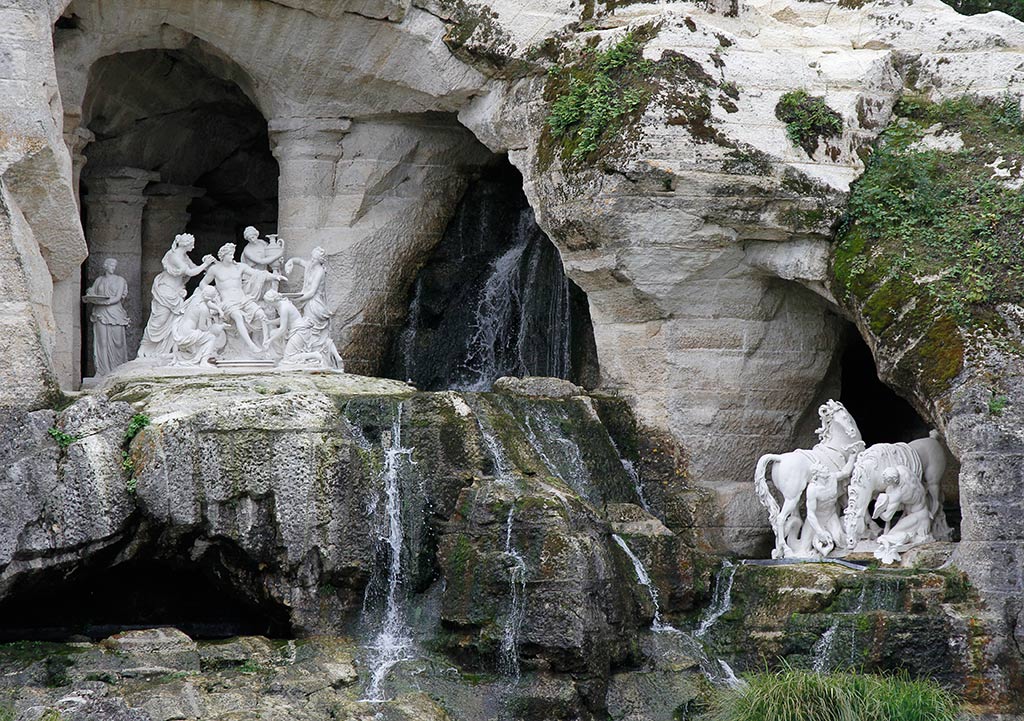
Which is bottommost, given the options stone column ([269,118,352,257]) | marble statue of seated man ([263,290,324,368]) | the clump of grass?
the clump of grass

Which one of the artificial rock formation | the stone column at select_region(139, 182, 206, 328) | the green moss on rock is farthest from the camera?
the stone column at select_region(139, 182, 206, 328)

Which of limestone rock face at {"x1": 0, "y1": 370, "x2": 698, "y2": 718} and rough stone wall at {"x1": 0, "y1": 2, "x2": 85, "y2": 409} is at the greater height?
rough stone wall at {"x1": 0, "y1": 2, "x2": 85, "y2": 409}

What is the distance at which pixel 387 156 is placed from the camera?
19578 millimetres

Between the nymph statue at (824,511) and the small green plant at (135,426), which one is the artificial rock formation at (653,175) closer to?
the small green plant at (135,426)

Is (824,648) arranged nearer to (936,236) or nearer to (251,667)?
(936,236)

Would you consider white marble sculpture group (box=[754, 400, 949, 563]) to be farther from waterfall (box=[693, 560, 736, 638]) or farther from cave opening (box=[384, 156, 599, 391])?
cave opening (box=[384, 156, 599, 391])

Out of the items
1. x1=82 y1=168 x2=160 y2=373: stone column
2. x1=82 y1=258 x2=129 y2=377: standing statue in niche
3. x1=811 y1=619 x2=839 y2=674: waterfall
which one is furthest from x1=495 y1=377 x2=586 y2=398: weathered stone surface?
x1=82 y1=168 x2=160 y2=373: stone column

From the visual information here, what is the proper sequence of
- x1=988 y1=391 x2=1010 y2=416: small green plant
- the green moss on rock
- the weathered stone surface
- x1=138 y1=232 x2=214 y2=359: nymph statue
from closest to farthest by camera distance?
x1=988 y1=391 x2=1010 y2=416: small green plant < the green moss on rock < the weathered stone surface < x1=138 y1=232 x2=214 y2=359: nymph statue

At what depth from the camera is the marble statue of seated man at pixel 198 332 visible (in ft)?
56.5

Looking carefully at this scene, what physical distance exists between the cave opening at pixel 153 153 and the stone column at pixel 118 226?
0.01 meters

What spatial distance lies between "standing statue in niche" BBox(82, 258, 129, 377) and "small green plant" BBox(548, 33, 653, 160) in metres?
5.11

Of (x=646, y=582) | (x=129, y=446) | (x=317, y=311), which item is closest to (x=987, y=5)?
(x=317, y=311)

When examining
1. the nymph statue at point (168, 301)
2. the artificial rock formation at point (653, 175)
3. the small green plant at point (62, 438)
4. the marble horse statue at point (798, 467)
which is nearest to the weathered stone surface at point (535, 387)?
the artificial rock formation at point (653, 175)

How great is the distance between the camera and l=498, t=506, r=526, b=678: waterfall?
1404 cm
